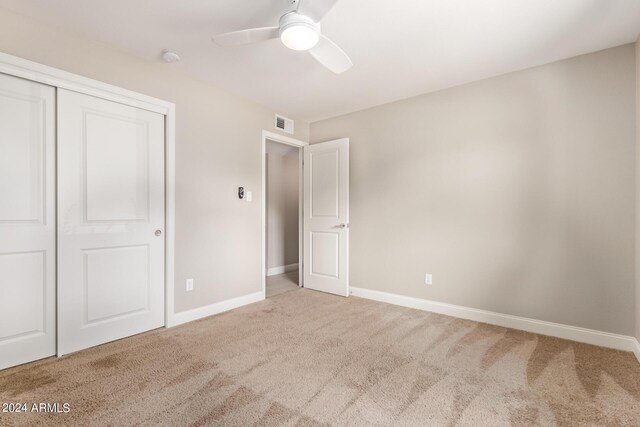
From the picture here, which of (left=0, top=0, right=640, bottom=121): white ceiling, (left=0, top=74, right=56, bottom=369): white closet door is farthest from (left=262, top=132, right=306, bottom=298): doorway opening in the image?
(left=0, top=74, right=56, bottom=369): white closet door

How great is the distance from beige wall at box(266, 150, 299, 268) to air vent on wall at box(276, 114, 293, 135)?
1439 mm

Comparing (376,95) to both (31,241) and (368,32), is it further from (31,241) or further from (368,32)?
(31,241)

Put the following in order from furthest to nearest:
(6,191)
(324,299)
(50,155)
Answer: (324,299), (50,155), (6,191)

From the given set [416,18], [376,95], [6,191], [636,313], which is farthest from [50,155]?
[636,313]

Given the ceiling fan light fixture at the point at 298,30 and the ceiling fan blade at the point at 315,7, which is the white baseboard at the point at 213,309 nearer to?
the ceiling fan light fixture at the point at 298,30

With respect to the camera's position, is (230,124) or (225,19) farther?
(230,124)

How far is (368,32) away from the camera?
2.20m

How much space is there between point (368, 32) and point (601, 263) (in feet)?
8.62

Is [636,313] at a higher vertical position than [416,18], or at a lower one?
lower

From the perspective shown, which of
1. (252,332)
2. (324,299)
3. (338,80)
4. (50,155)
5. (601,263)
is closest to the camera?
(50,155)

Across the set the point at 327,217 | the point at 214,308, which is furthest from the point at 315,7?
the point at 214,308

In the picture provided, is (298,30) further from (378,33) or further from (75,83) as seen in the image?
(75,83)

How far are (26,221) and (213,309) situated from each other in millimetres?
1721

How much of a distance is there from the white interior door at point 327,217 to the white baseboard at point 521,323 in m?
0.57
